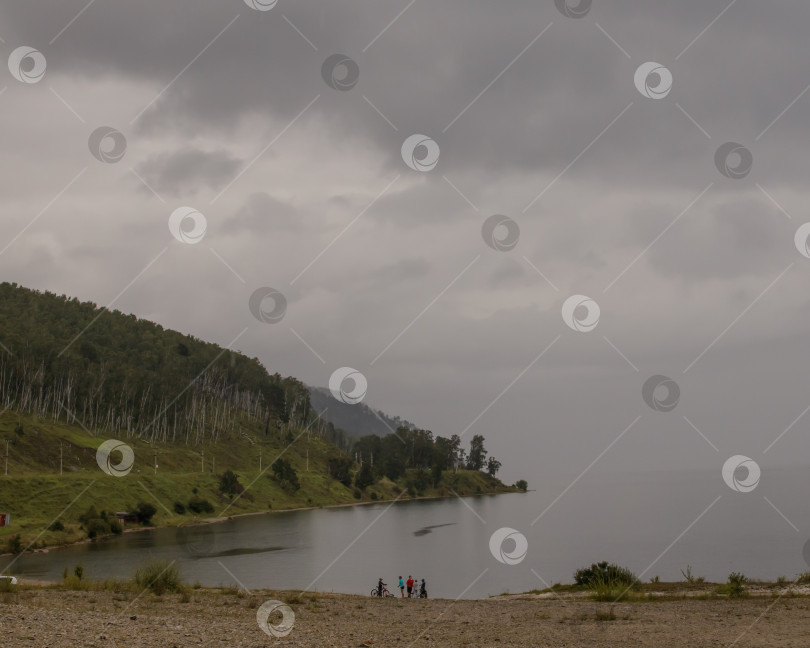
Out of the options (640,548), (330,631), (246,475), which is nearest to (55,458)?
(246,475)

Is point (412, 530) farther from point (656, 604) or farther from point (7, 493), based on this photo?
point (656, 604)

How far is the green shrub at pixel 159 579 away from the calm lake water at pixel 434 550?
945 inches

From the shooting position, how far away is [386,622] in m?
27.3

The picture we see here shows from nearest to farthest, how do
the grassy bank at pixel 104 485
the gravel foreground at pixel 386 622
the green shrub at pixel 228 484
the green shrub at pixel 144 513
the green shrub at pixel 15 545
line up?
the gravel foreground at pixel 386 622
the green shrub at pixel 15 545
the grassy bank at pixel 104 485
the green shrub at pixel 144 513
the green shrub at pixel 228 484

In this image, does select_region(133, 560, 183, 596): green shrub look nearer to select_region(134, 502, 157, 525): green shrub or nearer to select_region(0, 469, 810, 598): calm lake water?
select_region(0, 469, 810, 598): calm lake water

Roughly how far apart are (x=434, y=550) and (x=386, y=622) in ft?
238

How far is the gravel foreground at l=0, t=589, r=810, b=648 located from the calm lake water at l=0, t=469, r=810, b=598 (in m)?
26.9

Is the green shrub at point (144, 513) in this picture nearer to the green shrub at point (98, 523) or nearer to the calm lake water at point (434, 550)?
the calm lake water at point (434, 550)

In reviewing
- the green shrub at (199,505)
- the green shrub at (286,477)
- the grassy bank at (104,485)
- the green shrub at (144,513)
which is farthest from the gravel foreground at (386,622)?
the green shrub at (286,477)

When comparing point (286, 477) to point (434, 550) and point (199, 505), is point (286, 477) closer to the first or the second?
point (199, 505)

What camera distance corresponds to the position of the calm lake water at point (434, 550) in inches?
2675

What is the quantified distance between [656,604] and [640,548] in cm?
7043

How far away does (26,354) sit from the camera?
171750 millimetres

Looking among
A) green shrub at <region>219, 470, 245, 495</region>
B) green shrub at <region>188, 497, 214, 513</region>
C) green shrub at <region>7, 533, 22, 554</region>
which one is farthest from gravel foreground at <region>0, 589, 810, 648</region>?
green shrub at <region>219, 470, 245, 495</region>
